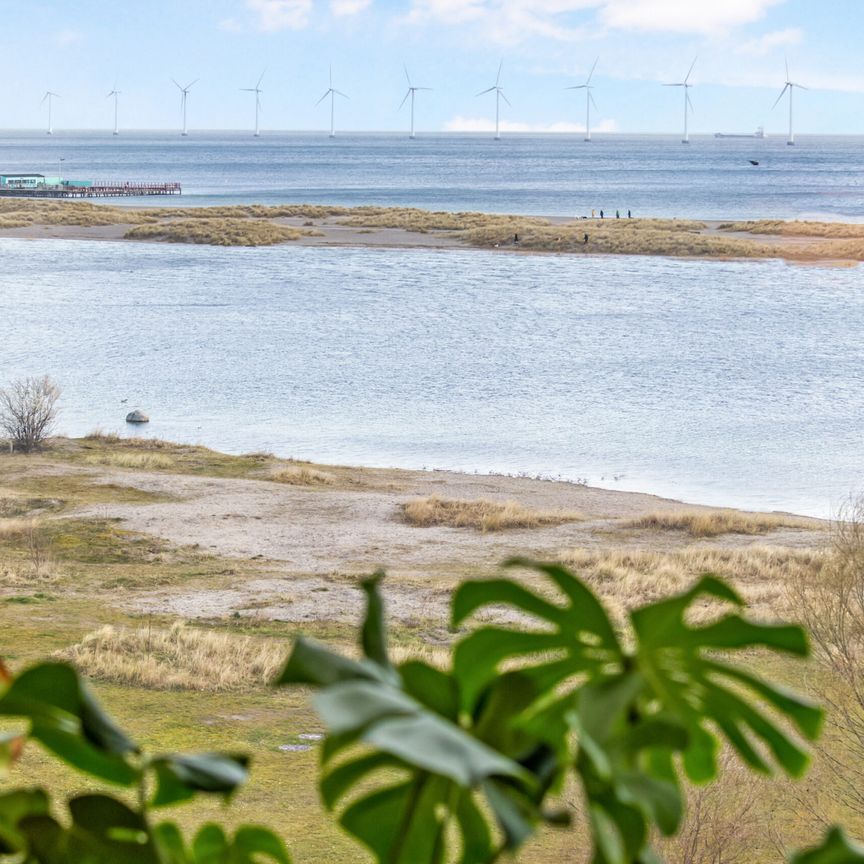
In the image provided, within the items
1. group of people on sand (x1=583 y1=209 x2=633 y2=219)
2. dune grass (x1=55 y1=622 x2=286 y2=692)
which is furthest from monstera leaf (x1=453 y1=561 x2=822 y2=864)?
group of people on sand (x1=583 y1=209 x2=633 y2=219)

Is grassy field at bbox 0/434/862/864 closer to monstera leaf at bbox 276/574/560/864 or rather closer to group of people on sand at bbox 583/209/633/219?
monstera leaf at bbox 276/574/560/864

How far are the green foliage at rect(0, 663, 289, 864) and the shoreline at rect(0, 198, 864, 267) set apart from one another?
61.5m

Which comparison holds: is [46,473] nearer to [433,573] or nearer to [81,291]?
[433,573]

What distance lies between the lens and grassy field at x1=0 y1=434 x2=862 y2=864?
34.1ft

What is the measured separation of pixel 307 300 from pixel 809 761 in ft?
166

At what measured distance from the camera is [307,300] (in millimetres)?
50562

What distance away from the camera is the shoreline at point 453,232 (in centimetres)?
6316

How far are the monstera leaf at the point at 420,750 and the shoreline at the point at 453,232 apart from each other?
202 ft

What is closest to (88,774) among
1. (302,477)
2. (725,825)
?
(725,825)

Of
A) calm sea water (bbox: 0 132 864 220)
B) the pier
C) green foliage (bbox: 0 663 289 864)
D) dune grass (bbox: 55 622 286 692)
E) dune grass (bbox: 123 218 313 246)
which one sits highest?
calm sea water (bbox: 0 132 864 220)

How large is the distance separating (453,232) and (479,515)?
48.9m

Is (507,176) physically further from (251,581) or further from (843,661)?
(843,661)

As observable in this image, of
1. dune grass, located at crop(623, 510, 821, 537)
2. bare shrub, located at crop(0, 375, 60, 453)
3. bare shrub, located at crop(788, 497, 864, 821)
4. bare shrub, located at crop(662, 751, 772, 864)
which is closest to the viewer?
bare shrub, located at crop(662, 751, 772, 864)

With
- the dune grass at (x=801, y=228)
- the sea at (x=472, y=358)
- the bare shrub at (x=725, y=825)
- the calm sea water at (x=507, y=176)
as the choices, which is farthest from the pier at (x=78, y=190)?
the bare shrub at (x=725, y=825)
